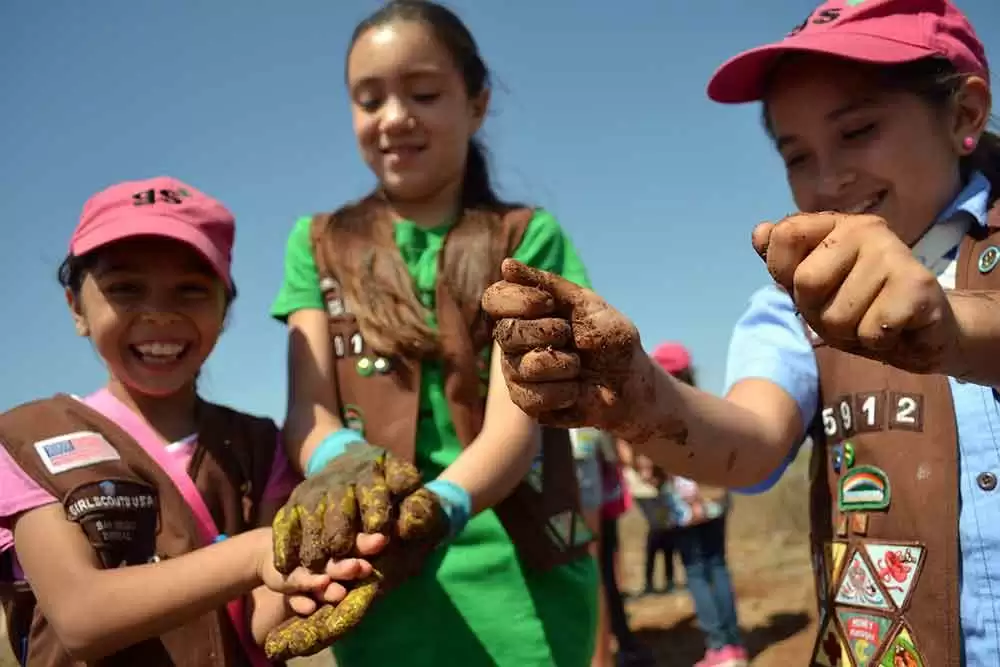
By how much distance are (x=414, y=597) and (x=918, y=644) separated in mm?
1036

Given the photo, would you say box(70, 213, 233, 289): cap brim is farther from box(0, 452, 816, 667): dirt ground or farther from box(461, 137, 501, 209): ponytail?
box(0, 452, 816, 667): dirt ground

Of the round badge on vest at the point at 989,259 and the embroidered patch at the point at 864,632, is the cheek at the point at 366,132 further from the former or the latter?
the embroidered patch at the point at 864,632

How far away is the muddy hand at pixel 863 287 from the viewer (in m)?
0.88

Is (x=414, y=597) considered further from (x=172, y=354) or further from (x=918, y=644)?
(x=918, y=644)

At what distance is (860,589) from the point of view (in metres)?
1.59

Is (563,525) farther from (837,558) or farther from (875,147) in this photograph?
(875,147)

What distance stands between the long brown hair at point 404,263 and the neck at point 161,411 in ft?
1.79

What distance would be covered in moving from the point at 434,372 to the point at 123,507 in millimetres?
748

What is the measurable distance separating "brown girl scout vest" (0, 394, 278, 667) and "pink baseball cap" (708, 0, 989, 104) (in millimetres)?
1593

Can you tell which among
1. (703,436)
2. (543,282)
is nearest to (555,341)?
(543,282)

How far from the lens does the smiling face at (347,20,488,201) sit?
1.90 metres

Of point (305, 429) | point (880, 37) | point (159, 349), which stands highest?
point (880, 37)

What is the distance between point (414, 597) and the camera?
1746mm

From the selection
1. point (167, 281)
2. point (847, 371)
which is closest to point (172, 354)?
point (167, 281)
